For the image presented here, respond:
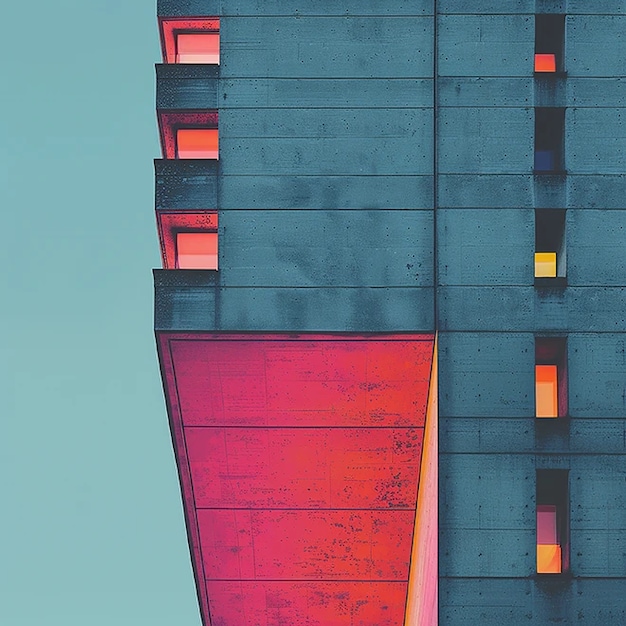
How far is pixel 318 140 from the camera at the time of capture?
97.0ft

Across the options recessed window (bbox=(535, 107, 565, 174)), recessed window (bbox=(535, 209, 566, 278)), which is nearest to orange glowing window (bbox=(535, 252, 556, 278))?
recessed window (bbox=(535, 209, 566, 278))

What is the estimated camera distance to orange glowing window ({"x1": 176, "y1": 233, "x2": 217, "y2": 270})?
1217 inches

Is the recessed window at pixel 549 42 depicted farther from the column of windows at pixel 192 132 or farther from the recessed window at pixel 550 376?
the column of windows at pixel 192 132

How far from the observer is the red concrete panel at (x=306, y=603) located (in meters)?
36.1

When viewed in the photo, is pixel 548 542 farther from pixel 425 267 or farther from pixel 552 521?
pixel 425 267

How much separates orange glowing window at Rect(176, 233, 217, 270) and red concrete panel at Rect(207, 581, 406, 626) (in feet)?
35.5

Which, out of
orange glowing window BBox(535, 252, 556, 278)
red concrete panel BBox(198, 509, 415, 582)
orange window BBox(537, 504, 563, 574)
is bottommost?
red concrete panel BBox(198, 509, 415, 582)

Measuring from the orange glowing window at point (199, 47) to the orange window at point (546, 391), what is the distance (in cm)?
1169

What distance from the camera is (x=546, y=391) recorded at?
93.9ft

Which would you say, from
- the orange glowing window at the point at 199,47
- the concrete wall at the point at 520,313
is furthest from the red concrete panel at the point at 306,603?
the orange glowing window at the point at 199,47

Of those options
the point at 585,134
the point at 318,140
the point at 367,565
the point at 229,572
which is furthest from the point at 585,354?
the point at 229,572

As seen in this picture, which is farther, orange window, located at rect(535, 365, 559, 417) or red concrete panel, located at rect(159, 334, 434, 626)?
red concrete panel, located at rect(159, 334, 434, 626)

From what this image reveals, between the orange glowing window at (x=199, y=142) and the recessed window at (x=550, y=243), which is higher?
the orange glowing window at (x=199, y=142)

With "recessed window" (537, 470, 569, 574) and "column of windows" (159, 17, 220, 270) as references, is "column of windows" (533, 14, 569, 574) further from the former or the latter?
"column of windows" (159, 17, 220, 270)
